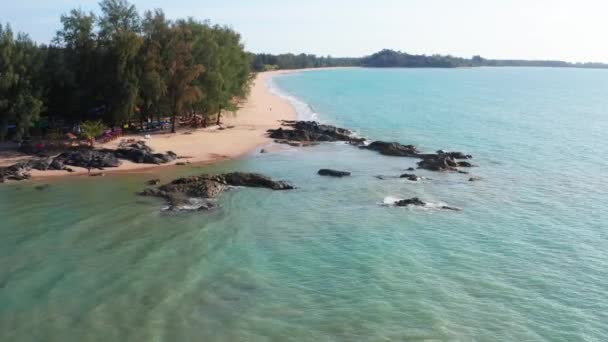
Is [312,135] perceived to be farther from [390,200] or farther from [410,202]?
[410,202]

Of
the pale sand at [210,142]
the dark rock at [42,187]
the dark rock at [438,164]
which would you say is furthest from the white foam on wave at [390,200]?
the dark rock at [42,187]

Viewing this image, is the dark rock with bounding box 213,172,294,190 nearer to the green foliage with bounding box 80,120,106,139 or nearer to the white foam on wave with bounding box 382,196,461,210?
the white foam on wave with bounding box 382,196,461,210

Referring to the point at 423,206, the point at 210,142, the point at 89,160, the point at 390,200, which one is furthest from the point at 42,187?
the point at 423,206

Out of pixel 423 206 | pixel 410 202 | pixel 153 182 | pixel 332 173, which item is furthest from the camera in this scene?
pixel 332 173

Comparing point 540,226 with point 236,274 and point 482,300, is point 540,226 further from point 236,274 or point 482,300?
point 236,274

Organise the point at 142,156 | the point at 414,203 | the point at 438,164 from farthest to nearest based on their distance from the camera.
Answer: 1. the point at 438,164
2. the point at 142,156
3. the point at 414,203

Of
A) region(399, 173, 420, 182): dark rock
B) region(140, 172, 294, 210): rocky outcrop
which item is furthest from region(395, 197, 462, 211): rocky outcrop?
region(140, 172, 294, 210): rocky outcrop
